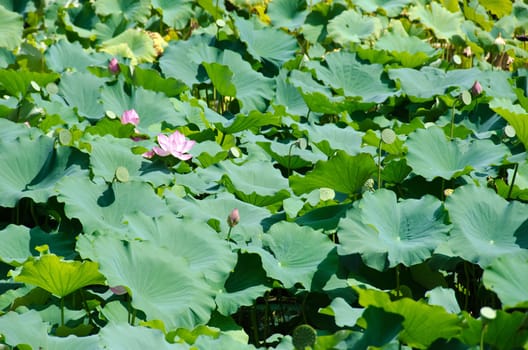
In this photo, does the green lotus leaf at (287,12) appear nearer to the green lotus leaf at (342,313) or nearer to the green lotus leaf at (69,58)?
the green lotus leaf at (69,58)

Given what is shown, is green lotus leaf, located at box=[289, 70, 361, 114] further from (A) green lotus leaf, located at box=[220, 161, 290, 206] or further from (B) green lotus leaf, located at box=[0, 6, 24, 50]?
(B) green lotus leaf, located at box=[0, 6, 24, 50]

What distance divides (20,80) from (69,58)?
44 centimetres

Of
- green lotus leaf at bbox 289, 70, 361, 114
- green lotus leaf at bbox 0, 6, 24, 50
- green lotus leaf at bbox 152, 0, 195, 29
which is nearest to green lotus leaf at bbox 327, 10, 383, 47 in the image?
green lotus leaf at bbox 289, 70, 361, 114

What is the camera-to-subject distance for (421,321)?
1.51m

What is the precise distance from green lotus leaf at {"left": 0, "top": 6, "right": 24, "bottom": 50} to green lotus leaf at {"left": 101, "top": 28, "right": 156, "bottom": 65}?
32 centimetres

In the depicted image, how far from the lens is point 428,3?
4266mm

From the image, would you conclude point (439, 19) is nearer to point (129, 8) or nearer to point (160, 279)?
point (129, 8)

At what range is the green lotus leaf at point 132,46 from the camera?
343 centimetres

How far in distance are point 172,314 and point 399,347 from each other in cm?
49

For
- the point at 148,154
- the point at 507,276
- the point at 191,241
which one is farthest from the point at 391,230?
the point at 148,154

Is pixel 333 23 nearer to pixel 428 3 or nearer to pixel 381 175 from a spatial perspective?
pixel 428 3

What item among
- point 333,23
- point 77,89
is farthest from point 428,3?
point 77,89

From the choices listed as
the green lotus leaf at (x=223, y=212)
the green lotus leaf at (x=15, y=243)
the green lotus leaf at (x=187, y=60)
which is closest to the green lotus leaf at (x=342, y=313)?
the green lotus leaf at (x=223, y=212)

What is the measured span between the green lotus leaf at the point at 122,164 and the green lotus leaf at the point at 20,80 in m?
0.54
